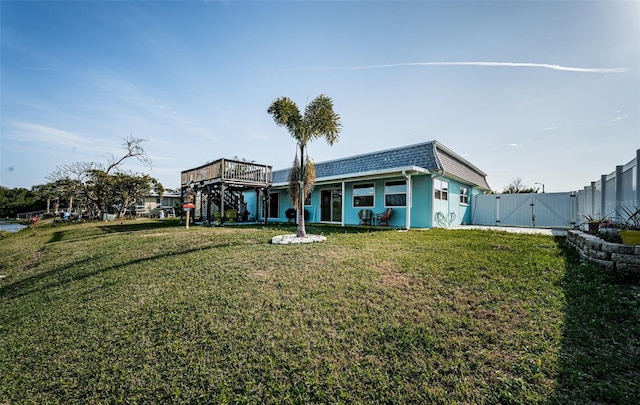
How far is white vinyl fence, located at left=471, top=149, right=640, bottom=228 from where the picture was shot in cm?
527

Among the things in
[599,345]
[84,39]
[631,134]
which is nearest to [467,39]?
[631,134]

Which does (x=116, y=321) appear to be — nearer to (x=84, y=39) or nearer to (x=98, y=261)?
(x=98, y=261)

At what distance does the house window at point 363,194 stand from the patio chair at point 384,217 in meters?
0.81

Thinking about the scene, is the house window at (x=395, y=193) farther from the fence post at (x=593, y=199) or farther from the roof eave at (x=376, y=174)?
the fence post at (x=593, y=199)

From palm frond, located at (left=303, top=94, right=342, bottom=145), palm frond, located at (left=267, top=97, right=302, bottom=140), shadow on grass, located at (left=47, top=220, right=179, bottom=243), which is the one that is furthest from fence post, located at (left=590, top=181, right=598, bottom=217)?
shadow on grass, located at (left=47, top=220, right=179, bottom=243)

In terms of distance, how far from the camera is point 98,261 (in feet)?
22.7

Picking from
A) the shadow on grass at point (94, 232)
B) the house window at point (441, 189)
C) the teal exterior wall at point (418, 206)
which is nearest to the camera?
the teal exterior wall at point (418, 206)

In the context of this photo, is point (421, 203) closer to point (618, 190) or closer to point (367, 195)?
point (367, 195)

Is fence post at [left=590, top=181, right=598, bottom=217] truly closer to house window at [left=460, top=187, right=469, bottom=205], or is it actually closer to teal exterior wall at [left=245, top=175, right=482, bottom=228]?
teal exterior wall at [left=245, top=175, right=482, bottom=228]

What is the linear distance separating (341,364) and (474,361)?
1296mm

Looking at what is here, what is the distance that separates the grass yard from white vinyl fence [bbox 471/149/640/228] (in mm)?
1631

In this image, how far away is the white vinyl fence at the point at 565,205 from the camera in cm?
527

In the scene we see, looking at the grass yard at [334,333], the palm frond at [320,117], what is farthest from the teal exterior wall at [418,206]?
the grass yard at [334,333]

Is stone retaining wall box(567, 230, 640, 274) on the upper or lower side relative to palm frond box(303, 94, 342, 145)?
lower
